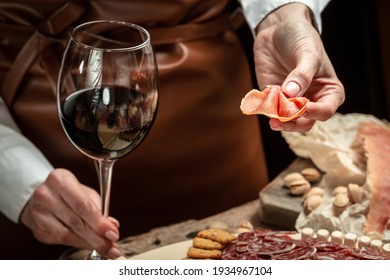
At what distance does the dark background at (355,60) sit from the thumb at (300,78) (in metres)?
0.86

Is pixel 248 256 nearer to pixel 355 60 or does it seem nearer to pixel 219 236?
pixel 219 236

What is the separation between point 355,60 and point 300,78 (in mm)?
1006

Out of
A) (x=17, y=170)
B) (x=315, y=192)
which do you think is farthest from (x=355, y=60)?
(x=17, y=170)

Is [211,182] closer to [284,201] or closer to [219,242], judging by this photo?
[284,201]

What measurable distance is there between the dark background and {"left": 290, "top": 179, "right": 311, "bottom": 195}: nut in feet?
2.01

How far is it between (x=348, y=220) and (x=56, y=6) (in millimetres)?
504

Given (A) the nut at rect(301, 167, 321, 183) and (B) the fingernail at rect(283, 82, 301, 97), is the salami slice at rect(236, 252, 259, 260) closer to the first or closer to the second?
(B) the fingernail at rect(283, 82, 301, 97)

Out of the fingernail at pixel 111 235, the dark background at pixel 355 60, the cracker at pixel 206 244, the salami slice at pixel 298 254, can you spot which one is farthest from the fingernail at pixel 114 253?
the dark background at pixel 355 60

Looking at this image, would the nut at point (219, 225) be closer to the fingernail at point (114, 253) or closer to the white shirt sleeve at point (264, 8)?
the fingernail at point (114, 253)

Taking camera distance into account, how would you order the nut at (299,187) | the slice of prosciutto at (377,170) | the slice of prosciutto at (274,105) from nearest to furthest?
the slice of prosciutto at (274,105), the slice of prosciutto at (377,170), the nut at (299,187)

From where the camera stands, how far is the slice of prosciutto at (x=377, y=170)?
0.96 m

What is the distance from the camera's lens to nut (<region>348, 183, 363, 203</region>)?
1.00 meters

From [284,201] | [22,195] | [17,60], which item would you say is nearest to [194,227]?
[284,201]

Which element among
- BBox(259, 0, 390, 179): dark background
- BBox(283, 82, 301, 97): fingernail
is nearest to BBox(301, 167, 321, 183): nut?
BBox(283, 82, 301, 97): fingernail
